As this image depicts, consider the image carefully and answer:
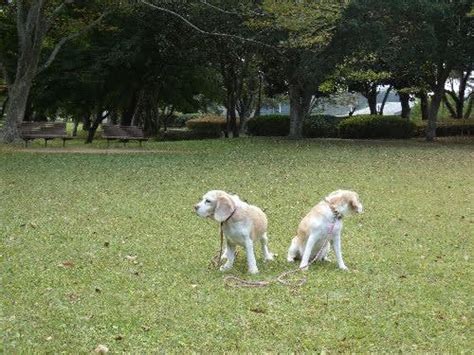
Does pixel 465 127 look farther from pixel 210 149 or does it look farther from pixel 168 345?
pixel 168 345

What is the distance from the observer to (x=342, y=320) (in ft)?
16.4

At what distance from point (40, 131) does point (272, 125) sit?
1499 centimetres

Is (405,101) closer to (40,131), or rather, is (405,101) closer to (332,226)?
(40,131)

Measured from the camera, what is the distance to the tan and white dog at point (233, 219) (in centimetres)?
601

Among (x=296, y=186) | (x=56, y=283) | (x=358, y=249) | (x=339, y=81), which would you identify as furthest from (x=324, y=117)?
(x=56, y=283)

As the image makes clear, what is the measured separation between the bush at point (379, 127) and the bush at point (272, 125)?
3185mm

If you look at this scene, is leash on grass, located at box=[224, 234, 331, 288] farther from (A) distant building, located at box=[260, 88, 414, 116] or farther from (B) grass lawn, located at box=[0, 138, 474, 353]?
(A) distant building, located at box=[260, 88, 414, 116]

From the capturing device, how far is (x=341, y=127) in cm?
3422

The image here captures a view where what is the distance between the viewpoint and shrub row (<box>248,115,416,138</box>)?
33.2 m

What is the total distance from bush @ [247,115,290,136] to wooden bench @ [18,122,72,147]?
14189 millimetres

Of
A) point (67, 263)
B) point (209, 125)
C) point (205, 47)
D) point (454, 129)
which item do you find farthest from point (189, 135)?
point (67, 263)

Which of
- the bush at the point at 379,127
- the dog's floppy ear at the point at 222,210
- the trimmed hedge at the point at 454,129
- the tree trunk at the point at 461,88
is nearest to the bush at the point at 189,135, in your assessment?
the bush at the point at 379,127

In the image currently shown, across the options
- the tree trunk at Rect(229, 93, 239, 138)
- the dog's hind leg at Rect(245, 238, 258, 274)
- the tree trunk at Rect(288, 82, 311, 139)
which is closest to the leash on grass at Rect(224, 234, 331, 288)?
the dog's hind leg at Rect(245, 238, 258, 274)

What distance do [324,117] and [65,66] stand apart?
1468cm
